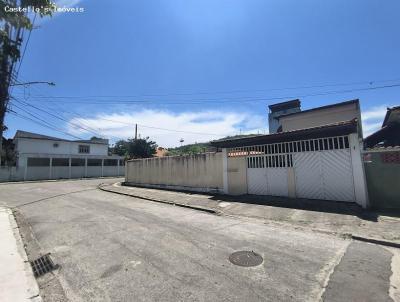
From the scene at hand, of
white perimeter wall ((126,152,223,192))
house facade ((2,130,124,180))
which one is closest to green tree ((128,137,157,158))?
house facade ((2,130,124,180))

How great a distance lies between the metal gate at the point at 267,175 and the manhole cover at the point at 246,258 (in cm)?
694

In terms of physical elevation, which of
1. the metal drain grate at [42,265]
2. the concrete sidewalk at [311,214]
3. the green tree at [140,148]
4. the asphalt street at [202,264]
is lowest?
the metal drain grate at [42,265]

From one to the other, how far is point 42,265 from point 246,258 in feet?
14.7

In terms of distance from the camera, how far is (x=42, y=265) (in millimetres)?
5320

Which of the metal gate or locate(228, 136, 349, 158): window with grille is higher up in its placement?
locate(228, 136, 349, 158): window with grille

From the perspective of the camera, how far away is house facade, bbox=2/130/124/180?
34.1 m

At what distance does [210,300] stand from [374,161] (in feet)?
29.4

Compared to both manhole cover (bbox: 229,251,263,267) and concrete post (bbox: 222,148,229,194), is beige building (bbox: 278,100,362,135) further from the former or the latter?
manhole cover (bbox: 229,251,263,267)

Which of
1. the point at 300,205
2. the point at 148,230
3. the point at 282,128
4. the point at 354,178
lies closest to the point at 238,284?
the point at 148,230

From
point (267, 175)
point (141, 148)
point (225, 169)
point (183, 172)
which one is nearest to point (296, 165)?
point (267, 175)

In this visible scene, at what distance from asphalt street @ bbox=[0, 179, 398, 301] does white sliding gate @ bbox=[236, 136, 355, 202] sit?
3.80 metres

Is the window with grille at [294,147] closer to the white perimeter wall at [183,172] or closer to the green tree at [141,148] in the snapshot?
the white perimeter wall at [183,172]

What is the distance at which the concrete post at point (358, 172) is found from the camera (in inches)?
368

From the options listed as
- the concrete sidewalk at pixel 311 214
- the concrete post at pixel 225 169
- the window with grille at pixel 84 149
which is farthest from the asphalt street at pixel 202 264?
the window with grille at pixel 84 149
